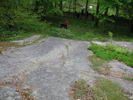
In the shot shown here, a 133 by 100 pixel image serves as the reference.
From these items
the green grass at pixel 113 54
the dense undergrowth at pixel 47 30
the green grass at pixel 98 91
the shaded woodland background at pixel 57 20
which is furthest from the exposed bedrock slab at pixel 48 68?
the shaded woodland background at pixel 57 20

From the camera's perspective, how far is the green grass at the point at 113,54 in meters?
9.53

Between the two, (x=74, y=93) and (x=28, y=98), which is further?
(x=74, y=93)

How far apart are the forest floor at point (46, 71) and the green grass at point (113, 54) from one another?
1.46ft

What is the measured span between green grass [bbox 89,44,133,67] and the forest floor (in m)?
0.44

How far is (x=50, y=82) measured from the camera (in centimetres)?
624

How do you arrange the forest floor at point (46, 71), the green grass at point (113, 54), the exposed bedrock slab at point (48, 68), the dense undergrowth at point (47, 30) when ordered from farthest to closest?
the dense undergrowth at point (47, 30)
the green grass at point (113, 54)
the exposed bedrock slab at point (48, 68)
the forest floor at point (46, 71)

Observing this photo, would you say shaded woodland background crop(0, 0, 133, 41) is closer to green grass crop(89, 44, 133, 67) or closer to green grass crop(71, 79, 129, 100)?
green grass crop(89, 44, 133, 67)

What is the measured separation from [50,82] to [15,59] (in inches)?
104

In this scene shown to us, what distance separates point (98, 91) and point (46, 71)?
2.19 m

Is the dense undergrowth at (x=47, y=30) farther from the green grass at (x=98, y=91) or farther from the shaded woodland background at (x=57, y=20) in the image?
the green grass at (x=98, y=91)

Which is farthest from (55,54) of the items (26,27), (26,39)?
(26,27)

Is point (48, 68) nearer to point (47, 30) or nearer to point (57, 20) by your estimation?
point (47, 30)

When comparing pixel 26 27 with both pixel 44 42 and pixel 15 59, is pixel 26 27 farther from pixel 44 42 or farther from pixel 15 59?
pixel 15 59

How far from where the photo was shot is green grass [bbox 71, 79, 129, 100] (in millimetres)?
5594
